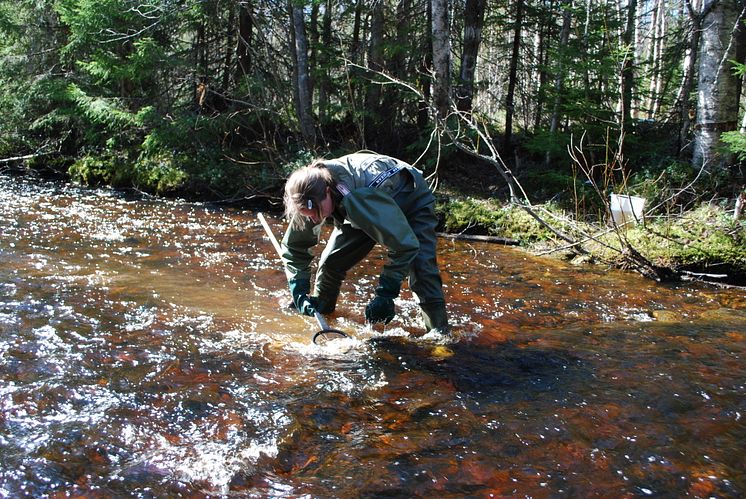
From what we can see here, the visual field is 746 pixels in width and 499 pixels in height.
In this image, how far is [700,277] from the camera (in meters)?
6.48

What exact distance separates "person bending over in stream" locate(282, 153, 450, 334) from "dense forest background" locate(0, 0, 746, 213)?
5.90 metres

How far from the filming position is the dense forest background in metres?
10.5

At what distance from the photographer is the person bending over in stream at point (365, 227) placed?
11.5ft

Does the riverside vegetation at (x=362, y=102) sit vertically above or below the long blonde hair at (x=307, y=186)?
above

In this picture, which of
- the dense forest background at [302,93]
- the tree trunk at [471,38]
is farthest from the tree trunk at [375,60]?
the tree trunk at [471,38]

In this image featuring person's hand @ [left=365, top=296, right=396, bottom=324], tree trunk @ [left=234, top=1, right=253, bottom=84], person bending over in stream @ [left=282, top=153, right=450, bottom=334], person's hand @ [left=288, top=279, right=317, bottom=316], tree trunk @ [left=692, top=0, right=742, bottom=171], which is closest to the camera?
person bending over in stream @ [left=282, top=153, right=450, bottom=334]

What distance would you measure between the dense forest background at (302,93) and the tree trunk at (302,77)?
38 millimetres

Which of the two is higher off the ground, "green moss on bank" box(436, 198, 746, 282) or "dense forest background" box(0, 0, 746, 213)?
"dense forest background" box(0, 0, 746, 213)

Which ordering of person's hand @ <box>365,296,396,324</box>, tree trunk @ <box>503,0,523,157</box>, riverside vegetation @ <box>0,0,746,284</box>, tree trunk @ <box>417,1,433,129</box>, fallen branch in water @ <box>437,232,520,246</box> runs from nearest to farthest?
1. person's hand @ <box>365,296,396,324</box>
2. fallen branch in water @ <box>437,232,520,246</box>
3. riverside vegetation @ <box>0,0,746,284</box>
4. tree trunk @ <box>417,1,433,129</box>
5. tree trunk @ <box>503,0,523,157</box>

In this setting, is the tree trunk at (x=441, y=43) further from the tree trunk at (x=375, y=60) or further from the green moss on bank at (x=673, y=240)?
the green moss on bank at (x=673, y=240)

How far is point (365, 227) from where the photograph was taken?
3.60m

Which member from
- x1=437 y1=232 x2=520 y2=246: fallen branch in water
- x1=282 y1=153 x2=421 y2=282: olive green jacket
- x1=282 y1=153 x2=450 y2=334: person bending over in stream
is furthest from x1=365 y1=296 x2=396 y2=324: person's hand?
x1=437 y1=232 x2=520 y2=246: fallen branch in water

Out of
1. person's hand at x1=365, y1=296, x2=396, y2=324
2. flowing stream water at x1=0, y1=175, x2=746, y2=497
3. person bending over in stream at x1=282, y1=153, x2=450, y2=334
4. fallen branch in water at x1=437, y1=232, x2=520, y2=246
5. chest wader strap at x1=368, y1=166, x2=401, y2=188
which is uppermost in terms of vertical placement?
chest wader strap at x1=368, y1=166, x2=401, y2=188

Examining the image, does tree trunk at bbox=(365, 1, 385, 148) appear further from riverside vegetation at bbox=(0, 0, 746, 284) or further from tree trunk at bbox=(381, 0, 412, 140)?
tree trunk at bbox=(381, 0, 412, 140)
